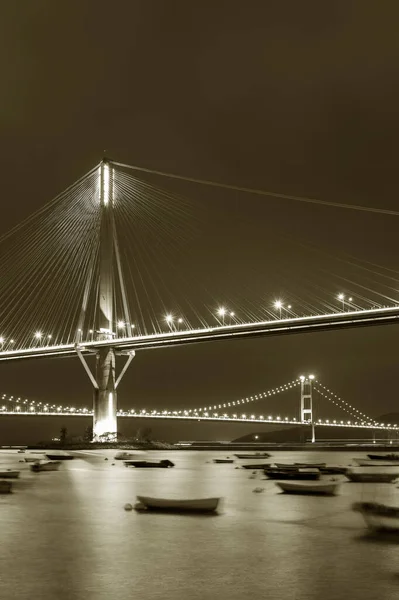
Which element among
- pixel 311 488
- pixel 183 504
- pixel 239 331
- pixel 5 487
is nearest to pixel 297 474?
pixel 311 488

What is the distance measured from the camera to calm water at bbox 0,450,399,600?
887 cm

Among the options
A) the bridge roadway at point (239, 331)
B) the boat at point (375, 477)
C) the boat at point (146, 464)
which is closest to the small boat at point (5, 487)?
the boat at point (375, 477)

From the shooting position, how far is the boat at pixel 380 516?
12.6 metres

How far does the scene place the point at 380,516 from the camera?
12.9 metres

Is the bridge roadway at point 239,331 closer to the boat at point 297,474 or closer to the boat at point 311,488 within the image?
the boat at point 297,474

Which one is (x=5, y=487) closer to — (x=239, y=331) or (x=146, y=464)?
(x=146, y=464)

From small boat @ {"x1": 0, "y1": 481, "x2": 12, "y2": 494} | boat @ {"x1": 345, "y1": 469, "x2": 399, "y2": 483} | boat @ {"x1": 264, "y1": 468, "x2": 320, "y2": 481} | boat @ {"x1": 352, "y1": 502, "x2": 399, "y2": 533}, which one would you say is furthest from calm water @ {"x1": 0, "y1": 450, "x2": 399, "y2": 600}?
boat @ {"x1": 345, "y1": 469, "x2": 399, "y2": 483}

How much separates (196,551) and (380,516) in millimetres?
3429

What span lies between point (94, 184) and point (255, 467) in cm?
2920

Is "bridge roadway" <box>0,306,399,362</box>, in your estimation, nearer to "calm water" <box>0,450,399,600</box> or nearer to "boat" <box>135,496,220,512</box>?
"calm water" <box>0,450,399,600</box>

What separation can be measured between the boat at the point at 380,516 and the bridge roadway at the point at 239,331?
1235 inches

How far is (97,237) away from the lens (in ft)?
165

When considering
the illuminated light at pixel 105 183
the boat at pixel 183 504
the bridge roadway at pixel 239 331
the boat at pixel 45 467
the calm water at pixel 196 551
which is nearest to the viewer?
the calm water at pixel 196 551

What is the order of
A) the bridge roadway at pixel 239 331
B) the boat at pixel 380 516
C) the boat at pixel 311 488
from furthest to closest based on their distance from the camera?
the bridge roadway at pixel 239 331 → the boat at pixel 311 488 → the boat at pixel 380 516
